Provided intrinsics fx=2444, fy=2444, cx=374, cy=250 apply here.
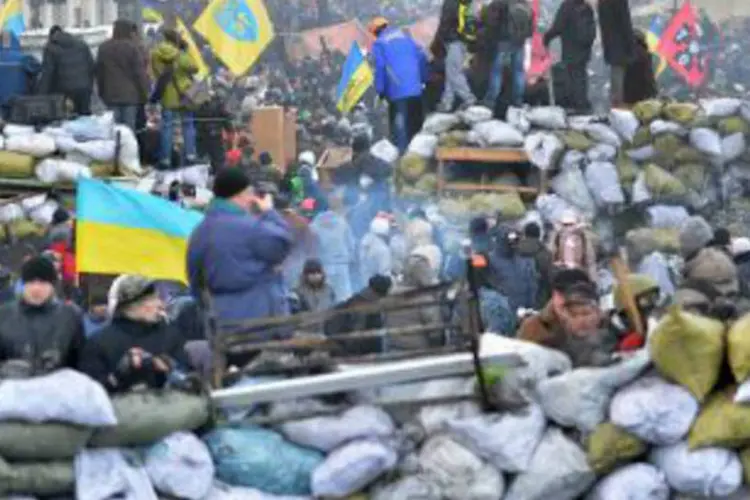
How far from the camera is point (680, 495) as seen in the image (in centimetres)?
816

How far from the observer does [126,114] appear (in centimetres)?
1986

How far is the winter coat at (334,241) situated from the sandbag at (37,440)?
8.63m

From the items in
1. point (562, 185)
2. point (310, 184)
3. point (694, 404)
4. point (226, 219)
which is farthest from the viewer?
point (310, 184)

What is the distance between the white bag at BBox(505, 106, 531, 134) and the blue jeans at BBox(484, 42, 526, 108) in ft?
1.59

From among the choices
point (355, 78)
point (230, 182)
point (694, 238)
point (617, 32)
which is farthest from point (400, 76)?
point (230, 182)

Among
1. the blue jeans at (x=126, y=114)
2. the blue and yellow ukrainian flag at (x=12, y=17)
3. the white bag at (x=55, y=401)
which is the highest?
the blue and yellow ukrainian flag at (x=12, y=17)

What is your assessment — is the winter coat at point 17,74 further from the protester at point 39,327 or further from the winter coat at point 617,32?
the protester at point 39,327

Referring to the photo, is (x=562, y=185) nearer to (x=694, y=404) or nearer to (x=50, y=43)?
(x=50, y=43)

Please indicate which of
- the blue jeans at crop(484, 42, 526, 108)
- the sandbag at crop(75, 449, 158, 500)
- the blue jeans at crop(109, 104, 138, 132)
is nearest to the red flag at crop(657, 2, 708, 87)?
the blue jeans at crop(484, 42, 526, 108)

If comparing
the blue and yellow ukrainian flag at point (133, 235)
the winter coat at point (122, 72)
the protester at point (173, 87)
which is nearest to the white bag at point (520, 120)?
the protester at point (173, 87)

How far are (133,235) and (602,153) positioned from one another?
27.5ft

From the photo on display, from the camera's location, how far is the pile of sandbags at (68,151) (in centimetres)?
1834

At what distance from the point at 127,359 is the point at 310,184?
12110 mm

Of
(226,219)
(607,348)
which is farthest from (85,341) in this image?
(607,348)
